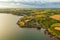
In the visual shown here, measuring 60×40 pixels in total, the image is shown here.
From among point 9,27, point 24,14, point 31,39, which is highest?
point 24,14

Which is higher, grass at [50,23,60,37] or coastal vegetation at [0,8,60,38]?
coastal vegetation at [0,8,60,38]

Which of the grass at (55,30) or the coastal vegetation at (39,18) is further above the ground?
the coastal vegetation at (39,18)

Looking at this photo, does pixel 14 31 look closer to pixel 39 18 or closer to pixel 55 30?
pixel 39 18

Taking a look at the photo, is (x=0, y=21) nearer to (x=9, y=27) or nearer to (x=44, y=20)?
(x=9, y=27)

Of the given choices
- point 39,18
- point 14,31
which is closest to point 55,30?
point 39,18

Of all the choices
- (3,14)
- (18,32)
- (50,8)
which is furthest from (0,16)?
(50,8)

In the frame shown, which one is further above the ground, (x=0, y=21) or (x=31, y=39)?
(x=0, y=21)

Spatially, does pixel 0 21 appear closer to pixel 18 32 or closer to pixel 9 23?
pixel 9 23

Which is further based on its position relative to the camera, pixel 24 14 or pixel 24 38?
pixel 24 14
